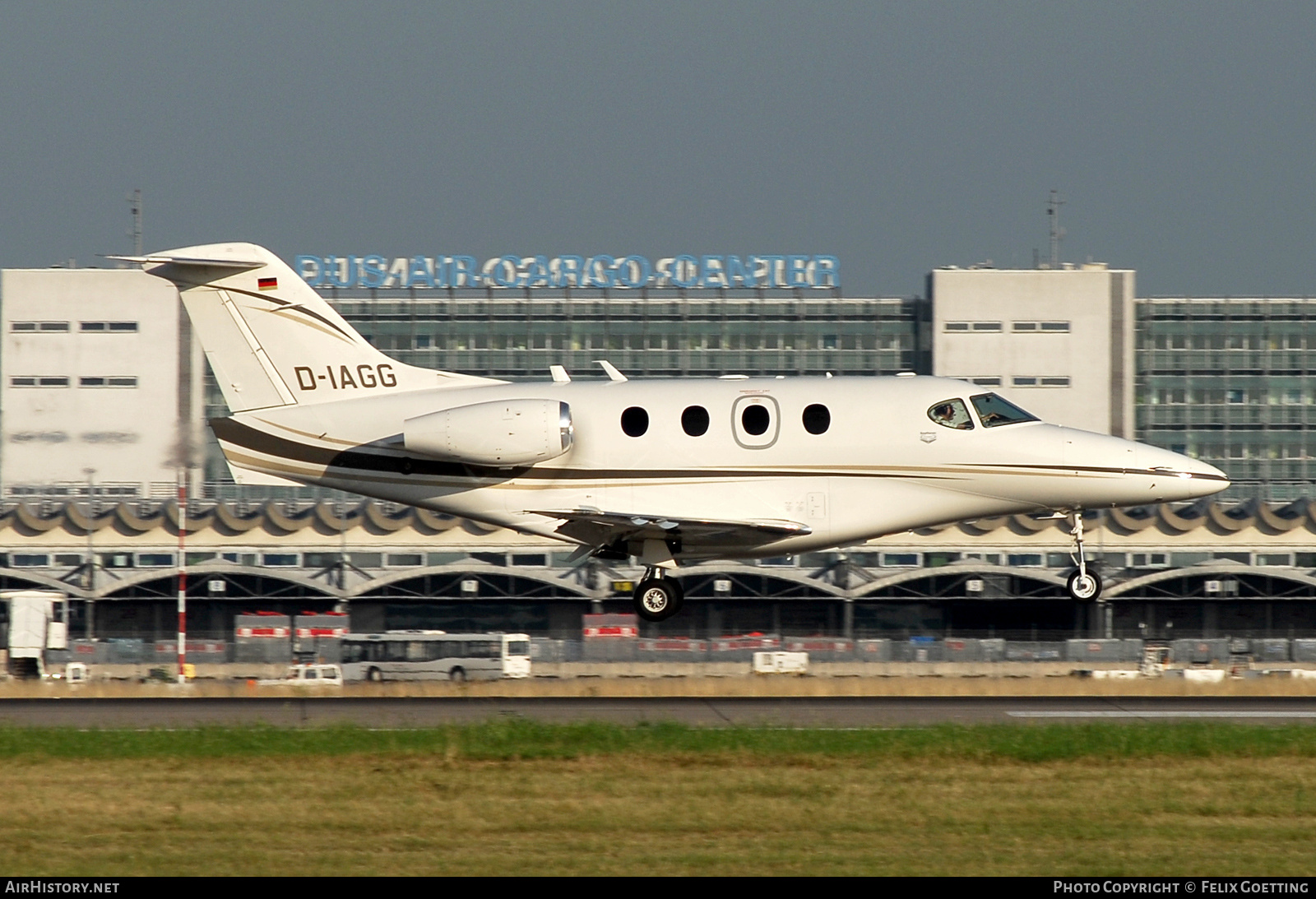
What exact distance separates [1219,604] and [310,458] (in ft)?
182

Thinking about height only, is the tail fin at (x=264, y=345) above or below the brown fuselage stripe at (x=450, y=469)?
above

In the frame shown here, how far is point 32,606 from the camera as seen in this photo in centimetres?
5278

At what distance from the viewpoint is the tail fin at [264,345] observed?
2591 centimetres

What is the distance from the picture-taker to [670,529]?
79.6ft

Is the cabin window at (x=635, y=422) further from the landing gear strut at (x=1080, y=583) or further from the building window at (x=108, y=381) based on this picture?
the building window at (x=108, y=381)

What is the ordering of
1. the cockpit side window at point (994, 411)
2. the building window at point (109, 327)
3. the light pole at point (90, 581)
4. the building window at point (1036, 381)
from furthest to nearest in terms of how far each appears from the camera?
the building window at point (109, 327) < the building window at point (1036, 381) < the light pole at point (90, 581) < the cockpit side window at point (994, 411)

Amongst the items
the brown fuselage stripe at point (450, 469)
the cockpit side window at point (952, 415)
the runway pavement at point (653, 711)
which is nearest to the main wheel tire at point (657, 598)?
the runway pavement at point (653, 711)

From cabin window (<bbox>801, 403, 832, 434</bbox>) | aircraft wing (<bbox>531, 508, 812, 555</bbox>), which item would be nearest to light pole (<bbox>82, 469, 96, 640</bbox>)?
aircraft wing (<bbox>531, 508, 812, 555</bbox>)

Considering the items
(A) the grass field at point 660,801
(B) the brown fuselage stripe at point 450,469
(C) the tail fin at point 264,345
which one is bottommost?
(A) the grass field at point 660,801

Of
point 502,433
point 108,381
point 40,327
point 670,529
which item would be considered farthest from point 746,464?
point 40,327

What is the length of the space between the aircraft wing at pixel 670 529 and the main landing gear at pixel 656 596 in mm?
801

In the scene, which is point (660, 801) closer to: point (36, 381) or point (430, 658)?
point (430, 658)
